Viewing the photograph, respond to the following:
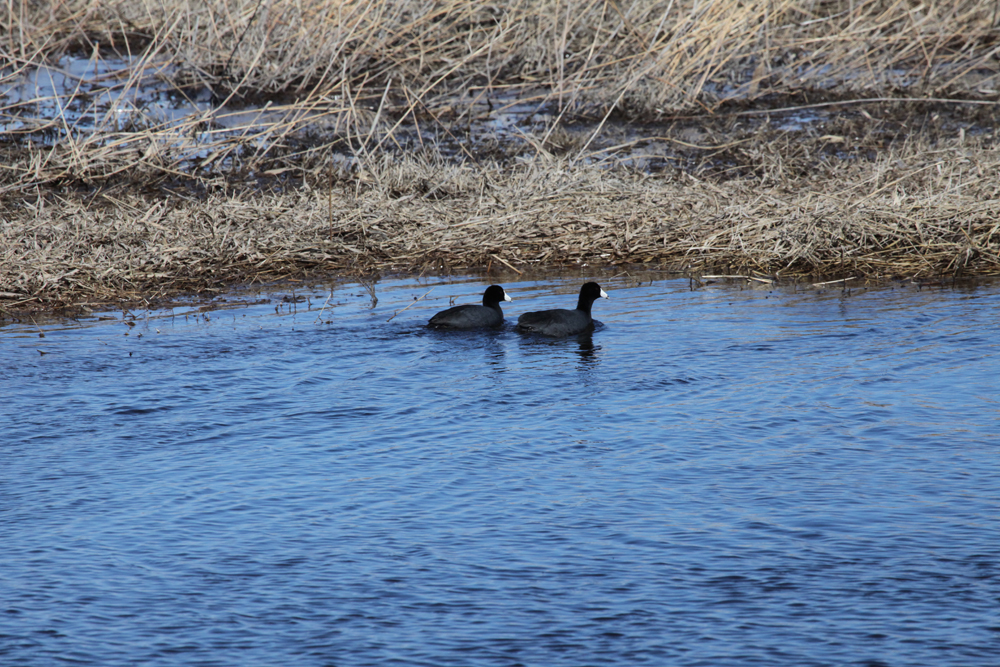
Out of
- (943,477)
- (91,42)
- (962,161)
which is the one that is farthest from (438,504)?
(91,42)

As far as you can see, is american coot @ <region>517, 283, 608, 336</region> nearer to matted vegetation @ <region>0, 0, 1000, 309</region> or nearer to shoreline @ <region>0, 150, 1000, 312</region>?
shoreline @ <region>0, 150, 1000, 312</region>

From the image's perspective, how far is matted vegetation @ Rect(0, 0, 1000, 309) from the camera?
1262 centimetres

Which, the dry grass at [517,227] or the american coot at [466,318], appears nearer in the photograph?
the american coot at [466,318]

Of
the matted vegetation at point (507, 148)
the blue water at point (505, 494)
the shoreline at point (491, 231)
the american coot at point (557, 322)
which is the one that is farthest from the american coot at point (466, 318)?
the matted vegetation at point (507, 148)

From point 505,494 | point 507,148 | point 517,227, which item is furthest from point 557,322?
point 507,148

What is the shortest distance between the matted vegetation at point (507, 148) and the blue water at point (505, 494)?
2406 millimetres

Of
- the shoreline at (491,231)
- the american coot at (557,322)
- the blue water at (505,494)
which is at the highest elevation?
the shoreline at (491,231)

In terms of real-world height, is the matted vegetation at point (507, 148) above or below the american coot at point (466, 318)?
above

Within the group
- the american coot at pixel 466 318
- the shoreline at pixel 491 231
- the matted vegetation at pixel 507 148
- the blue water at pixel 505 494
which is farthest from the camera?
the matted vegetation at pixel 507 148

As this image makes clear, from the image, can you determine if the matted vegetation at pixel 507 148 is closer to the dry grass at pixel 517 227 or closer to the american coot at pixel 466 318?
the dry grass at pixel 517 227

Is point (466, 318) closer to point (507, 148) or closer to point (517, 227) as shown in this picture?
point (517, 227)

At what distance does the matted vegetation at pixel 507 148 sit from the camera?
12.6 m

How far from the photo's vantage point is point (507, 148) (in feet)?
56.0

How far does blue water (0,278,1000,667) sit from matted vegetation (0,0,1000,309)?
241 cm
